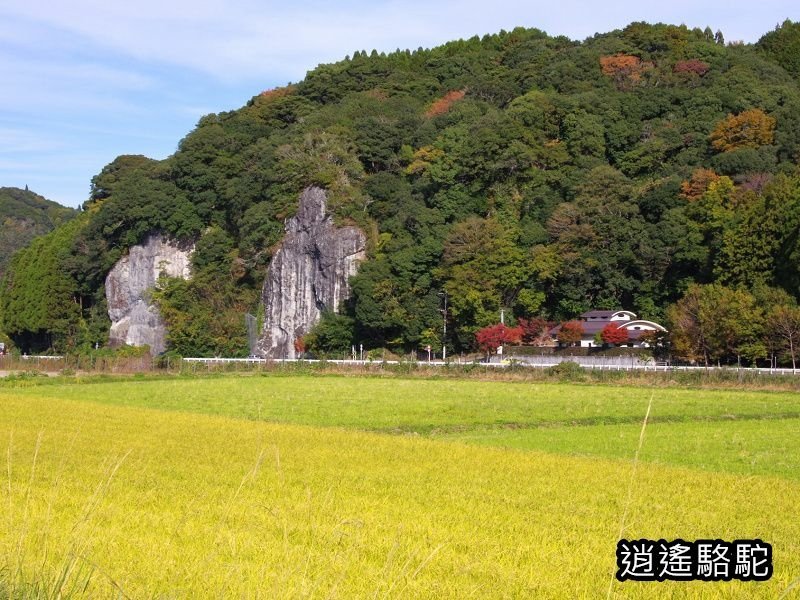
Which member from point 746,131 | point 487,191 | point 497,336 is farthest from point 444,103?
point 497,336

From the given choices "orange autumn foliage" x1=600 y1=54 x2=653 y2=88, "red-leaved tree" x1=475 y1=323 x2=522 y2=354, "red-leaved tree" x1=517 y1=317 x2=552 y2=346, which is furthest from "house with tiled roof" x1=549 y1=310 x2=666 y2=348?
"orange autumn foliage" x1=600 y1=54 x2=653 y2=88

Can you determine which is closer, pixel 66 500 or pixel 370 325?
pixel 66 500

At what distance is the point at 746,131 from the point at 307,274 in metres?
34.2

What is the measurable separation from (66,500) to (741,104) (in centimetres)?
6522

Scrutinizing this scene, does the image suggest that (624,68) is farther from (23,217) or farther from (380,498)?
(23,217)

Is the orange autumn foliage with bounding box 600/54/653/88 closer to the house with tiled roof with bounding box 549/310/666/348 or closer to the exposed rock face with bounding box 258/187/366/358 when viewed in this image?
the house with tiled roof with bounding box 549/310/666/348

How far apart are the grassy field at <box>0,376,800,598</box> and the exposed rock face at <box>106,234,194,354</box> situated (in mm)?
49272

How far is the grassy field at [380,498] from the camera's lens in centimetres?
607

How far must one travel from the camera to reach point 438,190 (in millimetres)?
69625

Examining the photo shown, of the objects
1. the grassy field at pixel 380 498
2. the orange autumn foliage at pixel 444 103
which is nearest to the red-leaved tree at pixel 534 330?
the orange autumn foliage at pixel 444 103

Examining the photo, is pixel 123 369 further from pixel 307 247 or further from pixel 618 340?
pixel 618 340

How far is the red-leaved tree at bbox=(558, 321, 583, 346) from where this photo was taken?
57.1m

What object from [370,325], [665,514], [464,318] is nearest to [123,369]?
[370,325]

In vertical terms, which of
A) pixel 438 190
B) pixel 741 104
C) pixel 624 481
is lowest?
pixel 624 481
